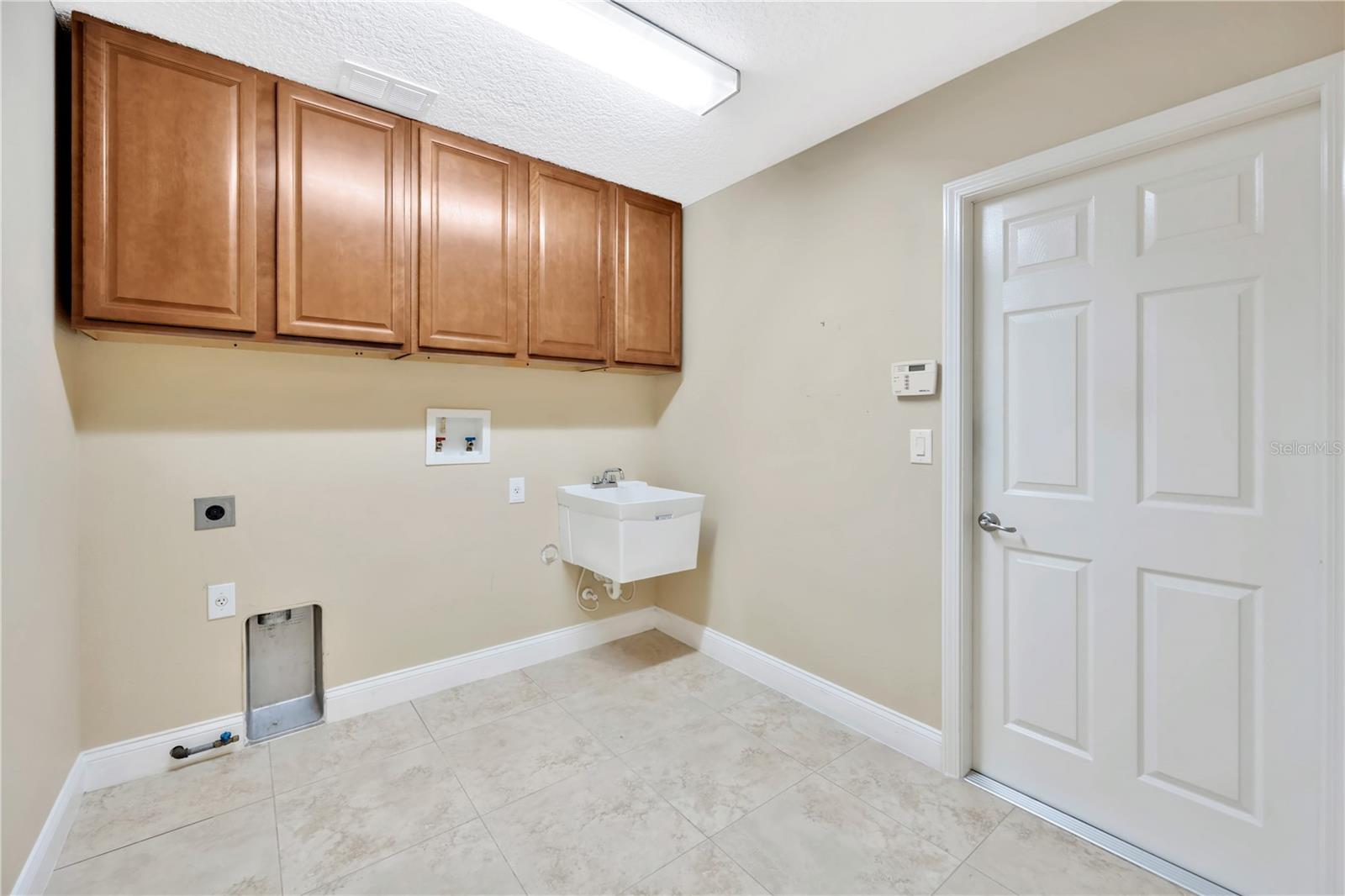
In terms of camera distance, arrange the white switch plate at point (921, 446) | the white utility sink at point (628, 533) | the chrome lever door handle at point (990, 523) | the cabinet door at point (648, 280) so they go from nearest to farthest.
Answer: the chrome lever door handle at point (990, 523), the white switch plate at point (921, 446), the white utility sink at point (628, 533), the cabinet door at point (648, 280)

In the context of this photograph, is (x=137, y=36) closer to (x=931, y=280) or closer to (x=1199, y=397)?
(x=931, y=280)

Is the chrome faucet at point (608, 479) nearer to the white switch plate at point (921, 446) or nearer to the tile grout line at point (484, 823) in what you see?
the tile grout line at point (484, 823)

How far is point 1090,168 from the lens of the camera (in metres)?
1.61

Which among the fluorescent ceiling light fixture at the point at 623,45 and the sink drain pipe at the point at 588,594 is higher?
the fluorescent ceiling light fixture at the point at 623,45

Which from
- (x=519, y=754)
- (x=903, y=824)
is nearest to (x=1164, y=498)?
(x=903, y=824)

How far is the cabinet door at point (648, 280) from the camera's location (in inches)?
108

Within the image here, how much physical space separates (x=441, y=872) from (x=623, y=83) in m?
2.43

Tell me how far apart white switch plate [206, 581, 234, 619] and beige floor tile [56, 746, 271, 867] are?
494 mm

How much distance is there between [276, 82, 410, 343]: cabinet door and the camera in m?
1.88

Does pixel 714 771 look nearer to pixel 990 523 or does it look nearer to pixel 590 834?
pixel 590 834

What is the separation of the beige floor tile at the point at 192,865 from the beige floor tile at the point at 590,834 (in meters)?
0.60

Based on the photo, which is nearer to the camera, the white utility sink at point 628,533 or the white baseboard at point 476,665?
the white baseboard at point 476,665

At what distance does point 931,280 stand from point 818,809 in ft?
5.72

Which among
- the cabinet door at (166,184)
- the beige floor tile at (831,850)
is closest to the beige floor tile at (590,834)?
the beige floor tile at (831,850)
